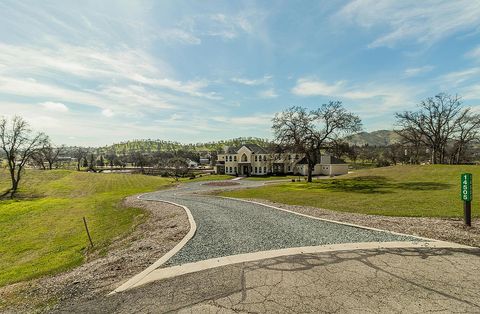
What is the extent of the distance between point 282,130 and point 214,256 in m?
32.0

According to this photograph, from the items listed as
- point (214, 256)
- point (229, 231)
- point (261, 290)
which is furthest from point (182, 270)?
point (229, 231)

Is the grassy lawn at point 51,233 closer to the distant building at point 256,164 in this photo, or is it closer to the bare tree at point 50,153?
the bare tree at point 50,153

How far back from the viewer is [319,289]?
22.1 feet

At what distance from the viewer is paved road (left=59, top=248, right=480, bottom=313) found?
19.6 feet

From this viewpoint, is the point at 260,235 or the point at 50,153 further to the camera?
the point at 50,153

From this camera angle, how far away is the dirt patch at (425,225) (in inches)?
425

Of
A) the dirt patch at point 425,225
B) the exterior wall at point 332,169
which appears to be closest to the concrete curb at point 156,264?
the dirt patch at point 425,225

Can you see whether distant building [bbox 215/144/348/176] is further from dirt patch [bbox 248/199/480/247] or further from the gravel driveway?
the gravel driveway

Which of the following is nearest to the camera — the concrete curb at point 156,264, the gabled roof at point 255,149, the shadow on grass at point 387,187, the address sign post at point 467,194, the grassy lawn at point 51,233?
the concrete curb at point 156,264

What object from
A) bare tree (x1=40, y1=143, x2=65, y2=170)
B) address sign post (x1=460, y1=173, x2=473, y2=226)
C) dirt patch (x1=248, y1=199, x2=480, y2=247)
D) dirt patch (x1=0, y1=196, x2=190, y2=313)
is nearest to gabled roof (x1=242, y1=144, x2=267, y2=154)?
bare tree (x1=40, y1=143, x2=65, y2=170)

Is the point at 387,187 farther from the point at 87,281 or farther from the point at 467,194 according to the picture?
the point at 87,281

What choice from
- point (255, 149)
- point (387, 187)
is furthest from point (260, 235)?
point (255, 149)

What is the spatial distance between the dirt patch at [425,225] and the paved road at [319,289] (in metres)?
2.18

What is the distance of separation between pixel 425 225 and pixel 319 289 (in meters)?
9.13
